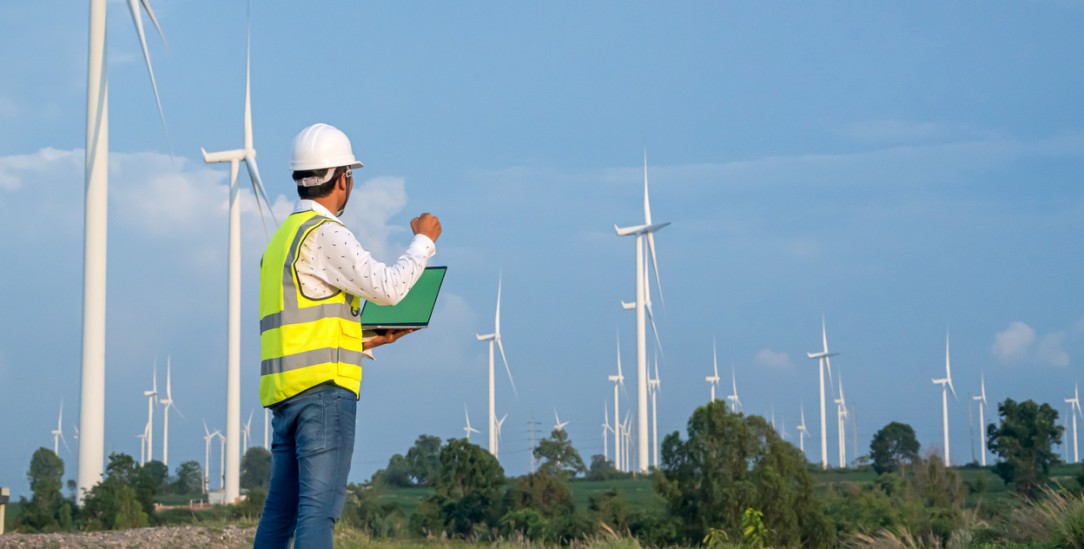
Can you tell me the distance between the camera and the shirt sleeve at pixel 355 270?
6398 mm

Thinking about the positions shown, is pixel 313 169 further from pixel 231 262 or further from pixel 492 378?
pixel 492 378

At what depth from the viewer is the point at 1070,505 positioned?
39.2 feet

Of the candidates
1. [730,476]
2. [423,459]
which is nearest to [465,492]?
[730,476]

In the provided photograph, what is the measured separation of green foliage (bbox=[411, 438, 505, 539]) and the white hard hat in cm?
3391

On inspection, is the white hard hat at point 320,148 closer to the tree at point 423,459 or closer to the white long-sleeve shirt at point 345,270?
the white long-sleeve shirt at point 345,270

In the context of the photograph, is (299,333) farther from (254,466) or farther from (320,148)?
(254,466)

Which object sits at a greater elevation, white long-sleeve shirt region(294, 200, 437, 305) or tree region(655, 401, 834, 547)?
white long-sleeve shirt region(294, 200, 437, 305)

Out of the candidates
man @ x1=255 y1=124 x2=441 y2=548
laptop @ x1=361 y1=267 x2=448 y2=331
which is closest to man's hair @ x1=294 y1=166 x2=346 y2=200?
man @ x1=255 y1=124 x2=441 y2=548

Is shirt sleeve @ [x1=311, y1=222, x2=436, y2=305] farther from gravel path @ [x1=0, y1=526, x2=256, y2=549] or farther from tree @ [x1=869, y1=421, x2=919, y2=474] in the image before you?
tree @ [x1=869, y1=421, x2=919, y2=474]

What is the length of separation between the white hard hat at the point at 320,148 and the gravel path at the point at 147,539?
9.12 meters

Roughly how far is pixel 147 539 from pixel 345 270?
10.5 metres

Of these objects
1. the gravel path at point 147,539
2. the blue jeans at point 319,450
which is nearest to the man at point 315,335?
the blue jeans at point 319,450

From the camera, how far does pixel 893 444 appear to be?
330ft

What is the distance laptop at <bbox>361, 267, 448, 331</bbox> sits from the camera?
22.6 feet
